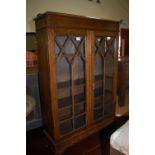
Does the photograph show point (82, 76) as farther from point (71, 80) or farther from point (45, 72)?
point (45, 72)

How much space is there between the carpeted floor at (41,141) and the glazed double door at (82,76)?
0.24 metres

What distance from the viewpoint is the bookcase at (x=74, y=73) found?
1664mm

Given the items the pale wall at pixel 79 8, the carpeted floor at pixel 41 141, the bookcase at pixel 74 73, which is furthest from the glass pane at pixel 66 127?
the pale wall at pixel 79 8

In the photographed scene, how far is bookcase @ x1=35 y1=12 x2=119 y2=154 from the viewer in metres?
1.66

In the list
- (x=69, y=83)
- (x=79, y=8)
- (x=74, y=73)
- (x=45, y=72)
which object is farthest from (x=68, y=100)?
(x=79, y=8)

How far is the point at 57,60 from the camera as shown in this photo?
169cm

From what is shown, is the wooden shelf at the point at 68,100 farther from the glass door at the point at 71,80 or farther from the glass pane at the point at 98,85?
the glass pane at the point at 98,85

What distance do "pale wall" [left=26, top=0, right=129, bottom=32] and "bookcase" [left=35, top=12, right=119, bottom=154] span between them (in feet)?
2.47

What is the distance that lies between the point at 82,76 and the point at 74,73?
0.13 metres

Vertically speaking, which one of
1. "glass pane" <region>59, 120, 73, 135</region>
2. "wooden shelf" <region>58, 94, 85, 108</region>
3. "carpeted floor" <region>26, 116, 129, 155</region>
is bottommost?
"carpeted floor" <region>26, 116, 129, 155</region>

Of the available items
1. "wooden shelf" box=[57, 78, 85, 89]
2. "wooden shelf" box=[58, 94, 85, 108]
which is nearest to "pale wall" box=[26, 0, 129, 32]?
"wooden shelf" box=[57, 78, 85, 89]

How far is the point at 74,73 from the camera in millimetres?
1903

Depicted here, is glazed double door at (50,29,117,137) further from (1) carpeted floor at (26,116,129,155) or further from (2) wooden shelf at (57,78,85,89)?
(1) carpeted floor at (26,116,129,155)
